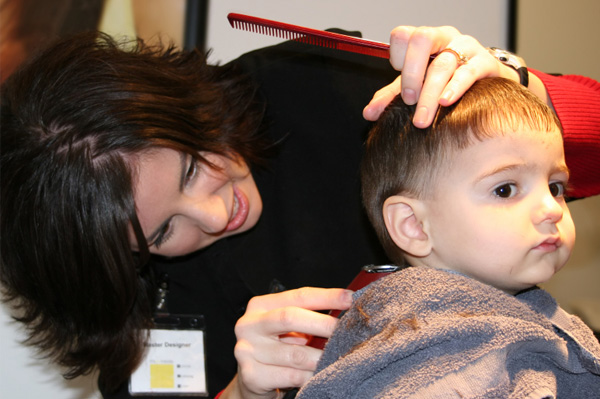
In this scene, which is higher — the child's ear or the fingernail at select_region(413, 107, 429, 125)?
the fingernail at select_region(413, 107, 429, 125)

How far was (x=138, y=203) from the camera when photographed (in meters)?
1.07

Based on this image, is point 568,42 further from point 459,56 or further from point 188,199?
point 188,199

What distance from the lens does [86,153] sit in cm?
105

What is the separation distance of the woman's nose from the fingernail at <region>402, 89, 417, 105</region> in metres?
Result: 0.43

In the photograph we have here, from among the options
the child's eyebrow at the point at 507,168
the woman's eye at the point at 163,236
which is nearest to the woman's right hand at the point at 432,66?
the child's eyebrow at the point at 507,168

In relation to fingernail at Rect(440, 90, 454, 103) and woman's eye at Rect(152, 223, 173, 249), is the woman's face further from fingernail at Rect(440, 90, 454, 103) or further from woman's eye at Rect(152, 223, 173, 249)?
fingernail at Rect(440, 90, 454, 103)

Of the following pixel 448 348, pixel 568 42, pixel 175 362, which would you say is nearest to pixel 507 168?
pixel 448 348

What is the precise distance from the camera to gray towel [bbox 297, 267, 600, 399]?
0.70m

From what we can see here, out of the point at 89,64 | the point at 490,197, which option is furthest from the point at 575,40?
the point at 89,64

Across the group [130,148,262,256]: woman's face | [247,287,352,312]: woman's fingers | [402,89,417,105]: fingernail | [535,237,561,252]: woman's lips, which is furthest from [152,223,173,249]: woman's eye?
[535,237,561,252]: woman's lips

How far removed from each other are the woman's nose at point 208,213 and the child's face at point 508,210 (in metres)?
0.46

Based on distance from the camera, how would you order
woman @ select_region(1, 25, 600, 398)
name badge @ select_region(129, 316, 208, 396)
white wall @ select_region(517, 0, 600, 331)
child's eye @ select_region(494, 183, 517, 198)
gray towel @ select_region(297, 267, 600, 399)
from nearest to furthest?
gray towel @ select_region(297, 267, 600, 399) → child's eye @ select_region(494, 183, 517, 198) → woman @ select_region(1, 25, 600, 398) → name badge @ select_region(129, 316, 208, 396) → white wall @ select_region(517, 0, 600, 331)

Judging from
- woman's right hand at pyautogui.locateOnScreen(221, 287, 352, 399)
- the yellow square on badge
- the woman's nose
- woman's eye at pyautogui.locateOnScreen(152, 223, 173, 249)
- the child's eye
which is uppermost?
the child's eye

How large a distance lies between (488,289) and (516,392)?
0.48 feet
